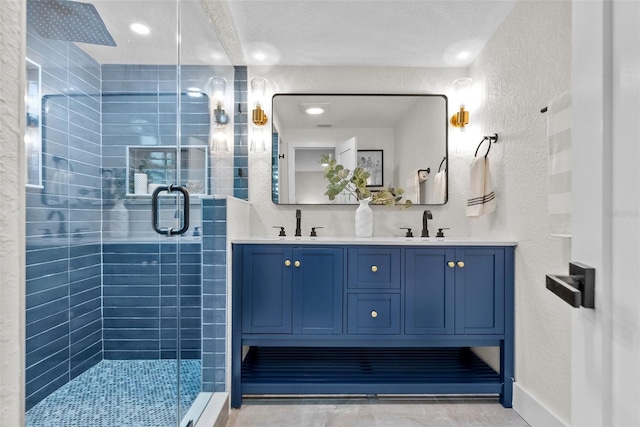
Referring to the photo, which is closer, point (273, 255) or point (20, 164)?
point (20, 164)

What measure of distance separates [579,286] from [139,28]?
224 centimetres

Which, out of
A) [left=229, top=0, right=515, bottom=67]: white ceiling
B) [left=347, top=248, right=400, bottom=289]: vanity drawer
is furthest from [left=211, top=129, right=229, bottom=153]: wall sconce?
[left=347, top=248, right=400, bottom=289]: vanity drawer

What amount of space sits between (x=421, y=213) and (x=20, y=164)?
2.44 metres

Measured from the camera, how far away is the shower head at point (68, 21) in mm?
1128

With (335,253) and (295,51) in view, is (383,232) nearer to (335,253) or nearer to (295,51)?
(335,253)

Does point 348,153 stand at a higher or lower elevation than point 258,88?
lower

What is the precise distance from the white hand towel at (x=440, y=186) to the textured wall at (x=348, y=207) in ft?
0.24

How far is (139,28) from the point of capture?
6.25 ft

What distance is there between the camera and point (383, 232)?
2.66m

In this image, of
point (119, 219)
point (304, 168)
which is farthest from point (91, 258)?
point (304, 168)

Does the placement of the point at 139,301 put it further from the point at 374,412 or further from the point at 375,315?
the point at 374,412

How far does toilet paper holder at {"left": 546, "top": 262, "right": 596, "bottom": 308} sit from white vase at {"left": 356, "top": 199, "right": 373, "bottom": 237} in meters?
1.87

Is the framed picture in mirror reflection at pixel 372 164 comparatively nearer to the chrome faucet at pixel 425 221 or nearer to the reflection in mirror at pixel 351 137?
the reflection in mirror at pixel 351 137

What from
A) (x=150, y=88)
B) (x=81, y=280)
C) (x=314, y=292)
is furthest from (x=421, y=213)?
(x=81, y=280)
